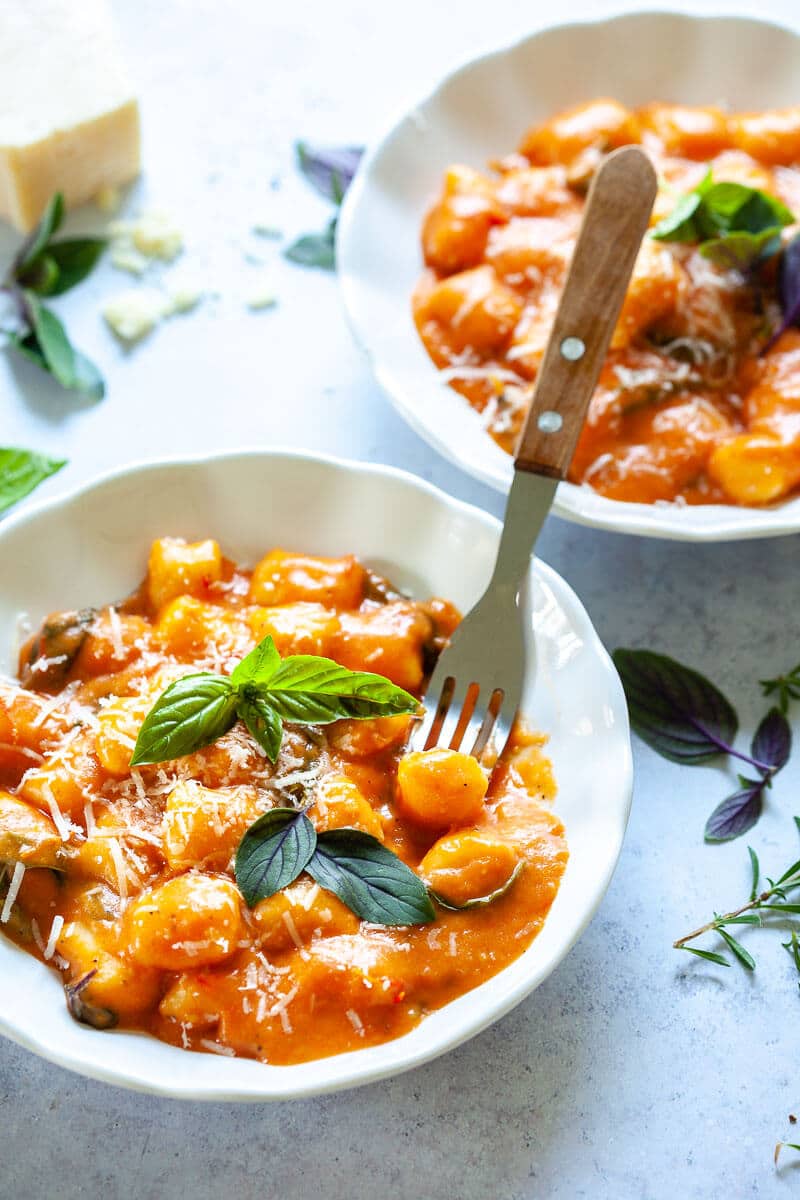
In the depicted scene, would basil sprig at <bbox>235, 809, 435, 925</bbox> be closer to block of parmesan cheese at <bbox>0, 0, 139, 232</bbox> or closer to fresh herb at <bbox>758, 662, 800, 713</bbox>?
fresh herb at <bbox>758, 662, 800, 713</bbox>

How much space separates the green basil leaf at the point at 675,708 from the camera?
2816mm

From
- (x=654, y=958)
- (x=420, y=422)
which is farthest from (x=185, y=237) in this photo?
(x=654, y=958)

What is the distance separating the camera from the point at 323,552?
9.18 ft

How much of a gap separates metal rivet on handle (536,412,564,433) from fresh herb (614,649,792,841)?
23.7 inches

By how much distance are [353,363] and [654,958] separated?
169 cm

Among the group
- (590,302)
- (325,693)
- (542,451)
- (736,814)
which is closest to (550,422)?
(542,451)

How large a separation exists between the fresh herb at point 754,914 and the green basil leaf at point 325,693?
2.59ft

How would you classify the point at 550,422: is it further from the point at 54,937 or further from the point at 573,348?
the point at 54,937

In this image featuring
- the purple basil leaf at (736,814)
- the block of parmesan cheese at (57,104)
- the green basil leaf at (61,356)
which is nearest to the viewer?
the purple basil leaf at (736,814)

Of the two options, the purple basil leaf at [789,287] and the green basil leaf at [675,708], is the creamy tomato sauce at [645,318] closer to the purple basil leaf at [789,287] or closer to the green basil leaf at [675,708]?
the purple basil leaf at [789,287]

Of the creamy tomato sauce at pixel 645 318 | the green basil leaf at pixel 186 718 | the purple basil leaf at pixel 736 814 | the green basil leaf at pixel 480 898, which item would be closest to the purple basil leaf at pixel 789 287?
the creamy tomato sauce at pixel 645 318

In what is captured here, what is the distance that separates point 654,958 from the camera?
2.57 metres

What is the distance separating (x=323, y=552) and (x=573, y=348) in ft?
2.29

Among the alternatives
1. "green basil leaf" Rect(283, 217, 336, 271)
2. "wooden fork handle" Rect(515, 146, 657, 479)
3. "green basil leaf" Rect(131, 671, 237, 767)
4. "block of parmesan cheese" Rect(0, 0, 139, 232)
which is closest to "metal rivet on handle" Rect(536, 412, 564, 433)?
"wooden fork handle" Rect(515, 146, 657, 479)
